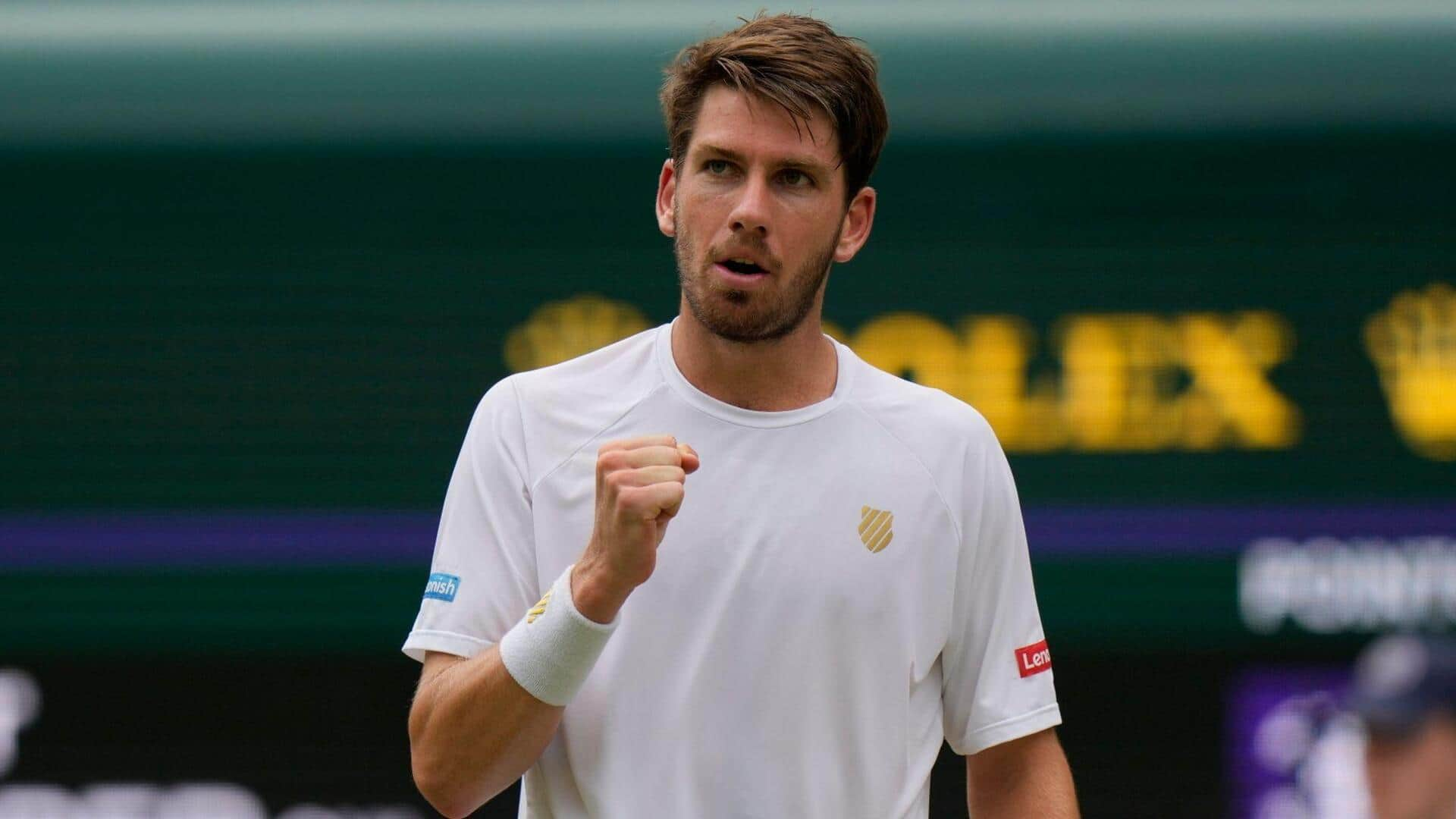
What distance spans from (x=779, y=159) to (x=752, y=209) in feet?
0.28

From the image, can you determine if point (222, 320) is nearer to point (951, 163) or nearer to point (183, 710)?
point (183, 710)

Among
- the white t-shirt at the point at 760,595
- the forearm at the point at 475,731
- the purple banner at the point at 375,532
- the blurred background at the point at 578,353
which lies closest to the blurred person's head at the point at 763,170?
the white t-shirt at the point at 760,595

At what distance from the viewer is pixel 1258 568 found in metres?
5.77

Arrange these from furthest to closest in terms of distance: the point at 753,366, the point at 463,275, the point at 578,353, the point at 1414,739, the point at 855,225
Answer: the point at 463,275
the point at 578,353
the point at 855,225
the point at 753,366
the point at 1414,739

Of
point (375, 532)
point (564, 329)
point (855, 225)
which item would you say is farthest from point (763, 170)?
point (375, 532)

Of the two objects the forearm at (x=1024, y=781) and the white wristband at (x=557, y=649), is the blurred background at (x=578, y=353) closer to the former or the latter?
the forearm at (x=1024, y=781)

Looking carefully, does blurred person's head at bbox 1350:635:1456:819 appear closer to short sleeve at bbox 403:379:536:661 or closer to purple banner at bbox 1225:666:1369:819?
short sleeve at bbox 403:379:536:661

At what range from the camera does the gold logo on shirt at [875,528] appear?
8.64 feet

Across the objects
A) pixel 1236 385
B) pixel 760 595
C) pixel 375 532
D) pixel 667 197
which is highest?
pixel 667 197

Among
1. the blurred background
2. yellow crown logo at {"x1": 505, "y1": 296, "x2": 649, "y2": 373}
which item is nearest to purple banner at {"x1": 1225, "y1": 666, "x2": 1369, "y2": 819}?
the blurred background

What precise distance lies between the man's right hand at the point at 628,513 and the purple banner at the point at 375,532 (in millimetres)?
3505

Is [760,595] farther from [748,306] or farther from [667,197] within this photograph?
[667,197]

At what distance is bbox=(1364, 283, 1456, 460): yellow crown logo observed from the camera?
19.1 ft

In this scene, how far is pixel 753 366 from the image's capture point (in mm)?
2682
